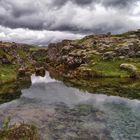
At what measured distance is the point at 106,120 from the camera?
69.0 metres

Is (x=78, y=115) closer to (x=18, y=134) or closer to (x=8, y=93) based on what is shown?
(x=18, y=134)

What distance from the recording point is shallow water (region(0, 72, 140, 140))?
57.4 meters

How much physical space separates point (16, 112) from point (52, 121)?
1473 centimetres

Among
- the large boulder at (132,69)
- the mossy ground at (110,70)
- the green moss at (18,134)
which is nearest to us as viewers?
the green moss at (18,134)

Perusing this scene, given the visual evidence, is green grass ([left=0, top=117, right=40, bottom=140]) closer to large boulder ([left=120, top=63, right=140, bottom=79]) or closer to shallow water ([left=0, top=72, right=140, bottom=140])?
shallow water ([left=0, top=72, right=140, bottom=140])

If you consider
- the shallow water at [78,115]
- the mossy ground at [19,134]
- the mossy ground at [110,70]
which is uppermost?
the mossy ground at [19,134]

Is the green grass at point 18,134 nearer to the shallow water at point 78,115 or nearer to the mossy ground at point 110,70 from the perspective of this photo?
the shallow water at point 78,115

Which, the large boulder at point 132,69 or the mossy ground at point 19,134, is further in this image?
the large boulder at point 132,69

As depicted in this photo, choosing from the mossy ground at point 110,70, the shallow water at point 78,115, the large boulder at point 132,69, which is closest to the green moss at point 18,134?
the shallow water at point 78,115

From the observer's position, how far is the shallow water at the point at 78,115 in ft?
188

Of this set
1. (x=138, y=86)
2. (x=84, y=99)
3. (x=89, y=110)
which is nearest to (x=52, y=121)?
(x=89, y=110)

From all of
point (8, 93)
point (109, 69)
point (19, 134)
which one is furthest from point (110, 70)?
point (19, 134)

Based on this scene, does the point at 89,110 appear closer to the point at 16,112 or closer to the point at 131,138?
the point at 16,112

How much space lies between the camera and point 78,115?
74438 millimetres
